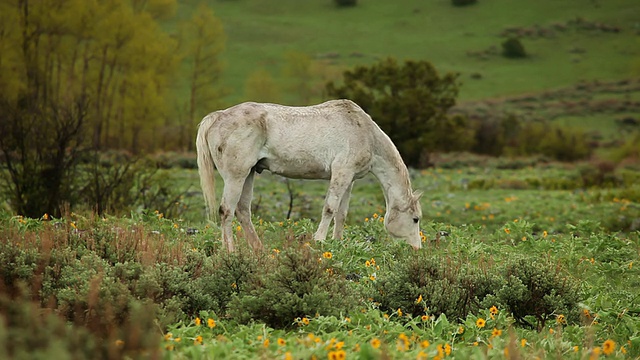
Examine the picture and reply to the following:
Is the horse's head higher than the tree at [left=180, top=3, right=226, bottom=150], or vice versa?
the horse's head

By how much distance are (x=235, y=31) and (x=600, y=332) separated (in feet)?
256

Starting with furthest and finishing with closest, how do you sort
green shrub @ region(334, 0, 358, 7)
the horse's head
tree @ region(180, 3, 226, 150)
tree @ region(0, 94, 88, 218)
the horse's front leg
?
green shrub @ region(334, 0, 358, 7) → tree @ region(180, 3, 226, 150) → tree @ region(0, 94, 88, 218) → the horse's head → the horse's front leg

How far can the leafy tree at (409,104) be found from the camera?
1393 inches

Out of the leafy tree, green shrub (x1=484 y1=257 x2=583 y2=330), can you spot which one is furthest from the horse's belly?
the leafy tree

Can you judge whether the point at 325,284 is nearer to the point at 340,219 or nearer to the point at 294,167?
the point at 294,167

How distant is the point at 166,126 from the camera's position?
53969 mm

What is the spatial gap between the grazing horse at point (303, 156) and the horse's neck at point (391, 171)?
15mm

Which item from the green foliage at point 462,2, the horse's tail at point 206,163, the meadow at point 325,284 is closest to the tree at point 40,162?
the meadow at point 325,284

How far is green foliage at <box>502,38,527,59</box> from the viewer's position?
257ft

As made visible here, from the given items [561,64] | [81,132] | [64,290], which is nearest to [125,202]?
[81,132]

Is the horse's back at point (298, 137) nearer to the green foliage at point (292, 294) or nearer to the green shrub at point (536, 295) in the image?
the green foliage at point (292, 294)

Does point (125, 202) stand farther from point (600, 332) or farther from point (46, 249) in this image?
point (600, 332)

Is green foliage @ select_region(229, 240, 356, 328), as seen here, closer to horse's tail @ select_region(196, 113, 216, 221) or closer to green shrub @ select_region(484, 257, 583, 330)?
green shrub @ select_region(484, 257, 583, 330)

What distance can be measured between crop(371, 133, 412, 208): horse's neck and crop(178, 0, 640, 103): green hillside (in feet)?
167
